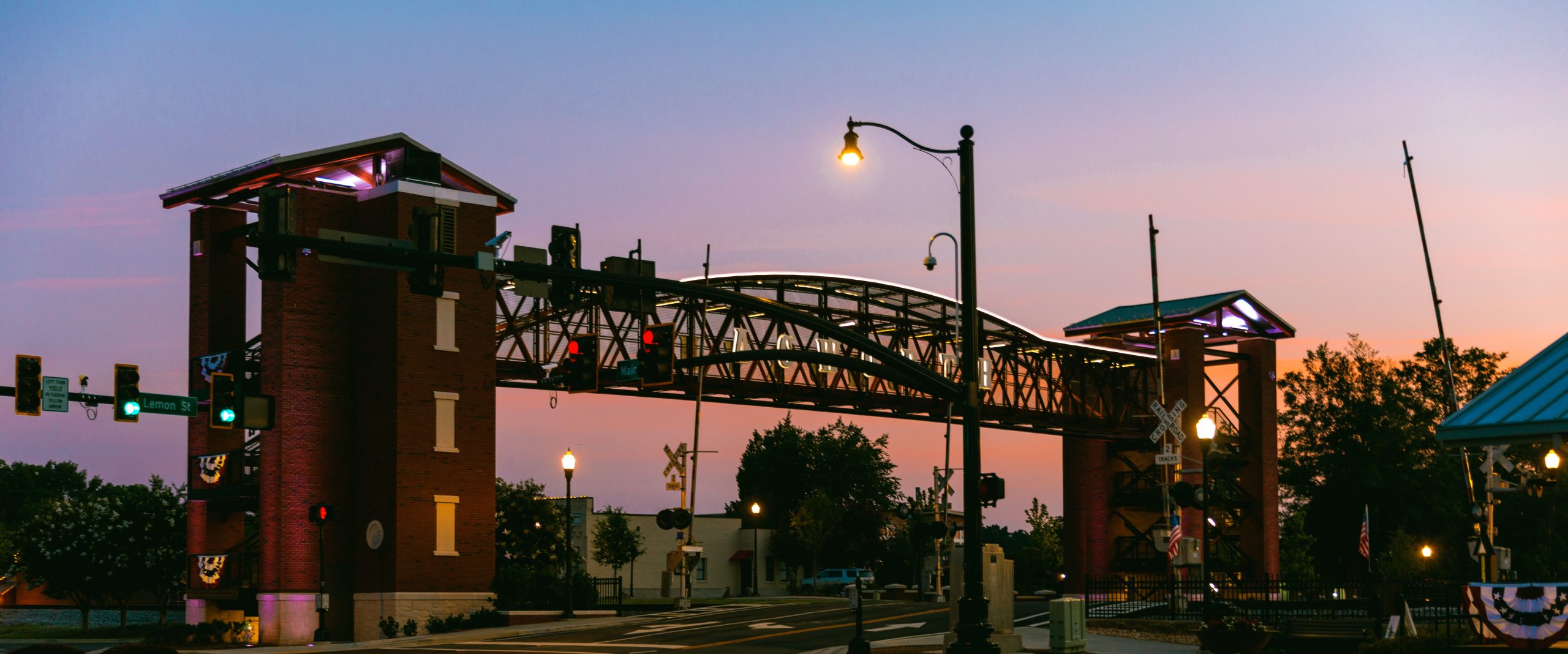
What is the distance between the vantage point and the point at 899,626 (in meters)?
39.6

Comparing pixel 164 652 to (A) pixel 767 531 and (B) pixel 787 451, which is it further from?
(B) pixel 787 451

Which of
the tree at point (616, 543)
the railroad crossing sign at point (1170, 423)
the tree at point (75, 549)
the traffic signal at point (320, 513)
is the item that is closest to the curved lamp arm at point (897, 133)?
the railroad crossing sign at point (1170, 423)

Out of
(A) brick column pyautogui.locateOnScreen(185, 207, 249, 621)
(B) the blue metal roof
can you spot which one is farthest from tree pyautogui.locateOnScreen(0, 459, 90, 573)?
(B) the blue metal roof

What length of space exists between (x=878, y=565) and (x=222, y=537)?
197 ft

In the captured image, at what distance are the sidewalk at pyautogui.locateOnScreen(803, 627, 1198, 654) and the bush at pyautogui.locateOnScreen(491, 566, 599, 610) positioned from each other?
50.2 feet

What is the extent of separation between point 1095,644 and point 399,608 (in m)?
21.1

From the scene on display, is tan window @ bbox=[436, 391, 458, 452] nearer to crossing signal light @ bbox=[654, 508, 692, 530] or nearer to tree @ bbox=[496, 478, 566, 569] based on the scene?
crossing signal light @ bbox=[654, 508, 692, 530]

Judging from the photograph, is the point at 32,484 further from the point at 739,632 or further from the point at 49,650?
the point at 49,650

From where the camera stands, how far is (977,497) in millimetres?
23359

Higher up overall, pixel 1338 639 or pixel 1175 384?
pixel 1175 384

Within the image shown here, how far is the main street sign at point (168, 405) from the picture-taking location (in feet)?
123

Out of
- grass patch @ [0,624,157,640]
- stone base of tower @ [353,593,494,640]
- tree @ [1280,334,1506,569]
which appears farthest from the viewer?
tree @ [1280,334,1506,569]

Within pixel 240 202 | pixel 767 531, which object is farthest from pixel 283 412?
pixel 767 531

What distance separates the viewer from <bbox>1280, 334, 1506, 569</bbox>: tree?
9281 centimetres
